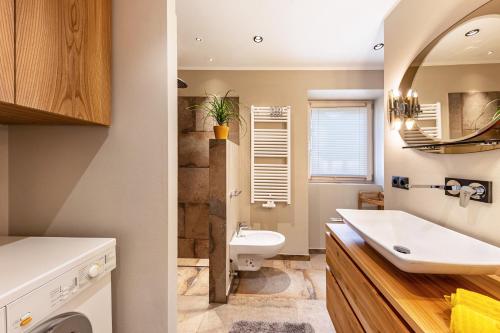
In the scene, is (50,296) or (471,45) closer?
(50,296)

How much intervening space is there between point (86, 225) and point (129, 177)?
319 millimetres

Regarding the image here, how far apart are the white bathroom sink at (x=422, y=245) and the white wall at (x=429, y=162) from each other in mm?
92

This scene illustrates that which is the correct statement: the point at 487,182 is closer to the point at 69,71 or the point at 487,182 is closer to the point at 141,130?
the point at 141,130

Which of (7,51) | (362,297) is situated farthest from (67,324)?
(362,297)

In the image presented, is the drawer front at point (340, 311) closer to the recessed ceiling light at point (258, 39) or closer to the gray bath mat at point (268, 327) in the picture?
the gray bath mat at point (268, 327)

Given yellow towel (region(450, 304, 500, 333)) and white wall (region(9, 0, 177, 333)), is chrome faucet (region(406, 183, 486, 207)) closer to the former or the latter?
yellow towel (region(450, 304, 500, 333))

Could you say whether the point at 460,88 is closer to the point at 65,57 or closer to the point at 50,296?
the point at 65,57

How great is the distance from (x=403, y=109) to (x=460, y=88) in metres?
0.45

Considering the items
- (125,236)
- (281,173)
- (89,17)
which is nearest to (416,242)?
(125,236)

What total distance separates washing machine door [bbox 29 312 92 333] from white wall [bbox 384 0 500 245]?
5.62 ft

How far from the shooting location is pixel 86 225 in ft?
3.88

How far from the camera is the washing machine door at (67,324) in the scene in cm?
70

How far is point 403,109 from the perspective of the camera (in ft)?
5.61

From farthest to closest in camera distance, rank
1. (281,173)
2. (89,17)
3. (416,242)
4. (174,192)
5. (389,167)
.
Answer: (281,173) < (389,167) < (174,192) < (416,242) < (89,17)
